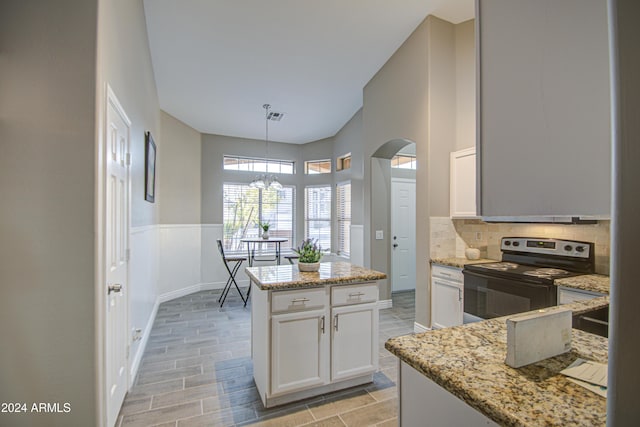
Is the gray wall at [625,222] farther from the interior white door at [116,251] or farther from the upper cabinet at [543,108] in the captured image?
the interior white door at [116,251]

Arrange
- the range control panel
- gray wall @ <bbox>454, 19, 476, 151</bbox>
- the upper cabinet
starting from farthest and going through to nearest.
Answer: gray wall @ <bbox>454, 19, 476, 151</bbox> → the range control panel → the upper cabinet

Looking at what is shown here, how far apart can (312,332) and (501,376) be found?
1.54m

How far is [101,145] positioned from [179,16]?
2249 millimetres

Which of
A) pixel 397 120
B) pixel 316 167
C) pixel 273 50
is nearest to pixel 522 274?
pixel 397 120

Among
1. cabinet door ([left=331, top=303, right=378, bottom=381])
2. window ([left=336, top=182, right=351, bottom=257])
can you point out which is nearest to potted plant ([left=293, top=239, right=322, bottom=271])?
cabinet door ([left=331, top=303, right=378, bottom=381])

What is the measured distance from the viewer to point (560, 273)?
2521 millimetres

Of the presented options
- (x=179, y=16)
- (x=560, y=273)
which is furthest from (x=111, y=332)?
(x=560, y=273)

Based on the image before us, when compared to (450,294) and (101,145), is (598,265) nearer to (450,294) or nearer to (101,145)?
(450,294)

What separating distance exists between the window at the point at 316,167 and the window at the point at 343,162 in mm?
314

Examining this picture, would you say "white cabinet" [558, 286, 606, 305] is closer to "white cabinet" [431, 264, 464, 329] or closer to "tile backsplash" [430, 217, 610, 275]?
"tile backsplash" [430, 217, 610, 275]

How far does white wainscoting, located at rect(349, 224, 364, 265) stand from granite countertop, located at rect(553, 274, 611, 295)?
3036 millimetres

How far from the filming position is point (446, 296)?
10.9 ft

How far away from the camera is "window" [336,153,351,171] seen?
235 inches

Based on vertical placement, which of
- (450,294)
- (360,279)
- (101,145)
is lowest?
(450,294)
